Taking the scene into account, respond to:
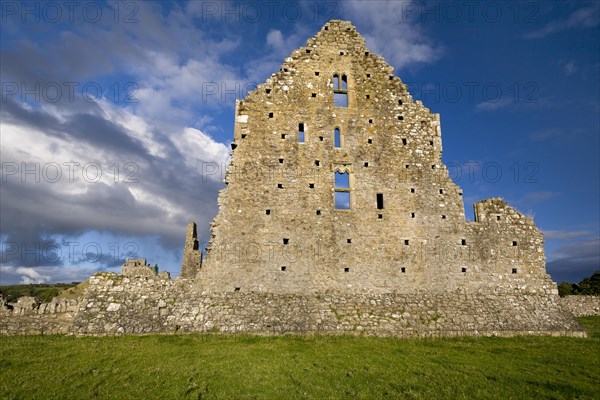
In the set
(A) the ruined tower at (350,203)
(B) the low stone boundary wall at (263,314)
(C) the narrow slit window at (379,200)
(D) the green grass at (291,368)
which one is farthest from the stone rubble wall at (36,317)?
(C) the narrow slit window at (379,200)

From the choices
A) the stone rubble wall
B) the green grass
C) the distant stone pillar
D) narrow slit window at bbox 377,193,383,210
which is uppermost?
narrow slit window at bbox 377,193,383,210

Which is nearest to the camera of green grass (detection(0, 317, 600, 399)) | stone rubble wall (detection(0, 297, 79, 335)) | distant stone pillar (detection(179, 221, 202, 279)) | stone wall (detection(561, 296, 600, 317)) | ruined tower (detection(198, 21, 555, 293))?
green grass (detection(0, 317, 600, 399))

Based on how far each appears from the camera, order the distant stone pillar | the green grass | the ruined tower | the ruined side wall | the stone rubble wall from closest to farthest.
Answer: the green grass, the ruined side wall, the stone rubble wall, the ruined tower, the distant stone pillar

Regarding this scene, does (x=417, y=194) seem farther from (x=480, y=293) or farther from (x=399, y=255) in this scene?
(x=480, y=293)

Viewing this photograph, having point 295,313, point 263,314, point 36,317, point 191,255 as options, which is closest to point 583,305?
point 295,313

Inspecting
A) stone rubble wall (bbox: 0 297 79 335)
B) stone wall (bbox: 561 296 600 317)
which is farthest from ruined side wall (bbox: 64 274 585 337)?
stone wall (bbox: 561 296 600 317)

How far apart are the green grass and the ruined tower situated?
11.6 feet

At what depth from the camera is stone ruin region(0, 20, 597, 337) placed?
643 inches

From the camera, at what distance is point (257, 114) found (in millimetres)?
19594

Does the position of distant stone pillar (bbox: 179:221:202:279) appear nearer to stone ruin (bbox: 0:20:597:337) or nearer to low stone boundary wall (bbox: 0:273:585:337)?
stone ruin (bbox: 0:20:597:337)

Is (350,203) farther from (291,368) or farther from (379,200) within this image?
(291,368)

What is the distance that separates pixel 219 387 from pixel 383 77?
18.7m

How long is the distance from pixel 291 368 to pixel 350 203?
10.2 m

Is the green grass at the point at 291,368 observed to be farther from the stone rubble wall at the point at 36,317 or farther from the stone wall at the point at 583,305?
the stone wall at the point at 583,305
